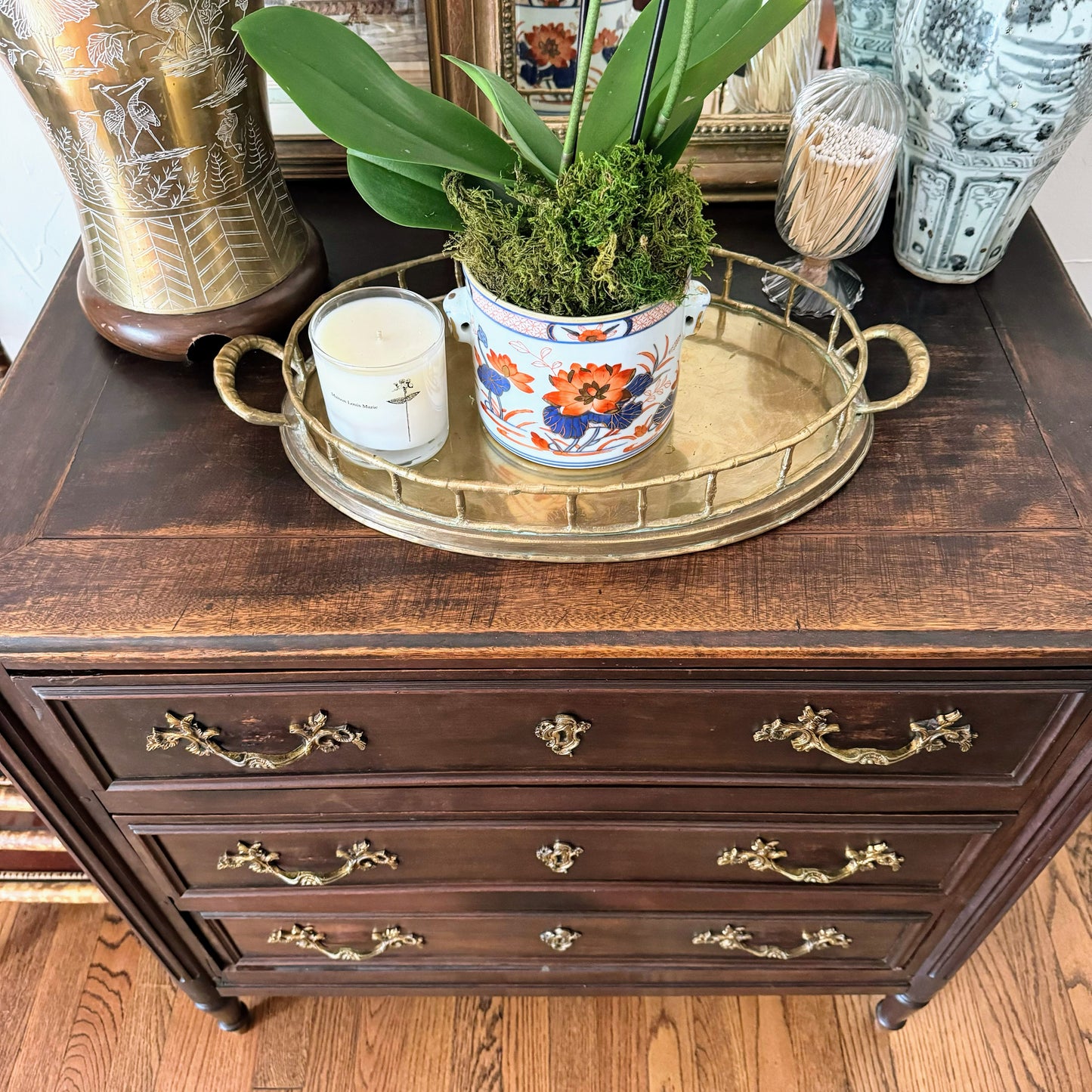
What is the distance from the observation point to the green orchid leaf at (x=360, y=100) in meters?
0.49

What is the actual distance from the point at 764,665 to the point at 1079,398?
0.31 m

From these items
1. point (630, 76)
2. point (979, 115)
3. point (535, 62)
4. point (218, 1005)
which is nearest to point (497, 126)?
point (535, 62)

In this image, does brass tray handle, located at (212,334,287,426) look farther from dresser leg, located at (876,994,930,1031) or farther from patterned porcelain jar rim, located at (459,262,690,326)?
dresser leg, located at (876,994,930,1031)

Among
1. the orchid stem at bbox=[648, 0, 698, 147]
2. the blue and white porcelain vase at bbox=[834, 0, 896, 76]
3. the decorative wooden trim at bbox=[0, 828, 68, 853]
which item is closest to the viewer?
the orchid stem at bbox=[648, 0, 698, 147]

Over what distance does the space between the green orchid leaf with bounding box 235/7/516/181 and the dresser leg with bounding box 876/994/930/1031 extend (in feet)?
2.78

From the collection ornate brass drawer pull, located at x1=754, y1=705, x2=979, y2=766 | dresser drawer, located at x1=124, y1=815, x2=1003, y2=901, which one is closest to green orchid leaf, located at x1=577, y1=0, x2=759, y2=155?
ornate brass drawer pull, located at x1=754, y1=705, x2=979, y2=766

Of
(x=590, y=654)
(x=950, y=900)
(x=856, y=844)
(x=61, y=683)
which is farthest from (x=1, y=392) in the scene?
(x=950, y=900)

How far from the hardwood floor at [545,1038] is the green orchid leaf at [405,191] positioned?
827mm

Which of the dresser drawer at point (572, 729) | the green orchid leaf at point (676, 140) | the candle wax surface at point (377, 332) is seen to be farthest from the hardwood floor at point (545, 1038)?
the green orchid leaf at point (676, 140)

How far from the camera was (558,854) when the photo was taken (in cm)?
73

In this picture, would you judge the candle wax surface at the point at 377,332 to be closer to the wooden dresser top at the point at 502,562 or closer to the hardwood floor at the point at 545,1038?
the wooden dresser top at the point at 502,562

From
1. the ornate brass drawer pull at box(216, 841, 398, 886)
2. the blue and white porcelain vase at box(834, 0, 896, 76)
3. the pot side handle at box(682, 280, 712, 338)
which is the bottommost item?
the ornate brass drawer pull at box(216, 841, 398, 886)

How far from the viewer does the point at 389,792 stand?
67cm

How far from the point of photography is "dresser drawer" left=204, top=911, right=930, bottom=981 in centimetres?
82
